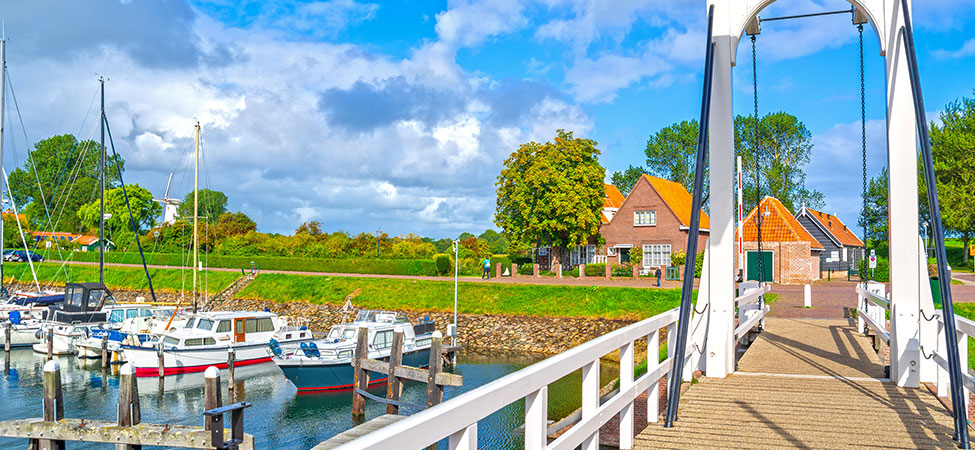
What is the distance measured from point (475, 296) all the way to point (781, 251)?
20714 mm

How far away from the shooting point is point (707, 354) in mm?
7684

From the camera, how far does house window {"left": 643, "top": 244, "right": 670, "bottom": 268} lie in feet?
165

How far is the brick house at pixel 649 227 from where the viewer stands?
5022 centimetres

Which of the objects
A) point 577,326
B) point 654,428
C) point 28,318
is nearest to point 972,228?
point 577,326

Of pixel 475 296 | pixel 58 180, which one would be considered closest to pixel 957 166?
pixel 475 296

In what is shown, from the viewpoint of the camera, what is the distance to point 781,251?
44.1 metres

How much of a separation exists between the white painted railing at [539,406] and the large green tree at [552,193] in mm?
43064

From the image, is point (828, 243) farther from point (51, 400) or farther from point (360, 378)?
point (51, 400)

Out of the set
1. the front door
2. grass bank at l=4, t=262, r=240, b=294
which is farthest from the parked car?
the front door

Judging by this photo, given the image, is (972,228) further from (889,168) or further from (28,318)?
(28,318)

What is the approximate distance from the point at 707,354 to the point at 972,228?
167ft

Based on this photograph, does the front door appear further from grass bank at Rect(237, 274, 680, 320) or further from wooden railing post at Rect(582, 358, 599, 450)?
wooden railing post at Rect(582, 358, 599, 450)

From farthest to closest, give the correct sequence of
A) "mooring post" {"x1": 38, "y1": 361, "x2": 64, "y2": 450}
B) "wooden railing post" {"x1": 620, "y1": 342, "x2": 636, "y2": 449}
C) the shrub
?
the shrub < "mooring post" {"x1": 38, "y1": 361, "x2": 64, "y2": 450} < "wooden railing post" {"x1": 620, "y1": 342, "x2": 636, "y2": 449}

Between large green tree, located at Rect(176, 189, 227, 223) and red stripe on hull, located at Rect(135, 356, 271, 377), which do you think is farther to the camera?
large green tree, located at Rect(176, 189, 227, 223)
